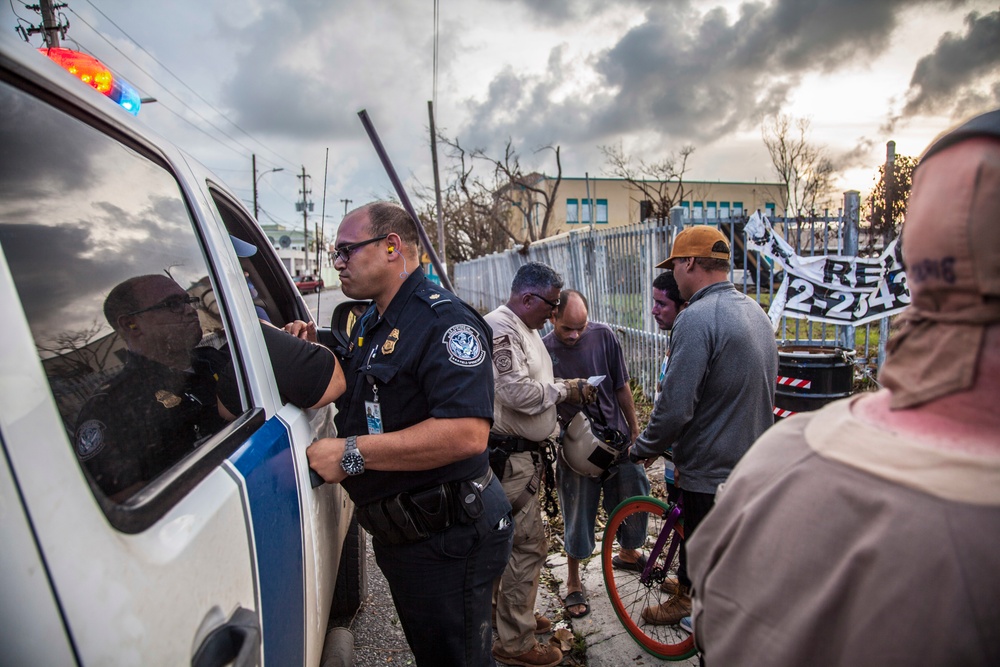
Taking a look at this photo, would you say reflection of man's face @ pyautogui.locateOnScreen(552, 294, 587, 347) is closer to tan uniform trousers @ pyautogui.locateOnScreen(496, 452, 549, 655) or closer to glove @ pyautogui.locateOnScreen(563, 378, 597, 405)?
glove @ pyautogui.locateOnScreen(563, 378, 597, 405)

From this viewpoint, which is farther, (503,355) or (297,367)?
(503,355)

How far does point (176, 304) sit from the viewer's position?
55.3 inches

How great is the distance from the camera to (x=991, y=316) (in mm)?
674

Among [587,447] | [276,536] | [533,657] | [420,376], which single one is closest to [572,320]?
[587,447]

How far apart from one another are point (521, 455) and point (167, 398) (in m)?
2.00

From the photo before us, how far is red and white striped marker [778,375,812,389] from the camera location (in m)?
4.23

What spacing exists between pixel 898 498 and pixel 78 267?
123 cm

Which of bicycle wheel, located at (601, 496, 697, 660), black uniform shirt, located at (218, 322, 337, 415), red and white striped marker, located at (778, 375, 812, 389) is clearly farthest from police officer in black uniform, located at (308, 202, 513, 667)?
red and white striped marker, located at (778, 375, 812, 389)

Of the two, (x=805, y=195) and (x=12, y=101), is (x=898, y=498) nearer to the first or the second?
(x=12, y=101)

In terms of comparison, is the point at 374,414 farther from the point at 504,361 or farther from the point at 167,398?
the point at 504,361

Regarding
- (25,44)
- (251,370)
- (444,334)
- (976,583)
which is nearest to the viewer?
(976,583)

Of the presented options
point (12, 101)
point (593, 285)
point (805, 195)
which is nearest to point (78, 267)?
point (12, 101)

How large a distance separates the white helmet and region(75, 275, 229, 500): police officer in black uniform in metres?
2.15

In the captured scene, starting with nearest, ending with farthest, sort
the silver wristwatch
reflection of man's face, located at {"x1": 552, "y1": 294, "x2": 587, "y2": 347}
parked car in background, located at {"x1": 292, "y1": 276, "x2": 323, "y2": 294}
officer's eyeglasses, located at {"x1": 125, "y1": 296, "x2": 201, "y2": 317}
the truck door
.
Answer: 1. the truck door
2. officer's eyeglasses, located at {"x1": 125, "y1": 296, "x2": 201, "y2": 317}
3. the silver wristwatch
4. parked car in background, located at {"x1": 292, "y1": 276, "x2": 323, "y2": 294}
5. reflection of man's face, located at {"x1": 552, "y1": 294, "x2": 587, "y2": 347}
